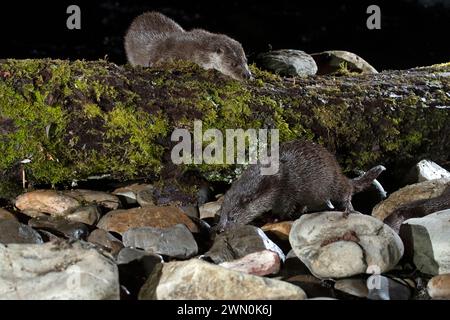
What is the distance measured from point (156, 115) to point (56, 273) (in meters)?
1.66

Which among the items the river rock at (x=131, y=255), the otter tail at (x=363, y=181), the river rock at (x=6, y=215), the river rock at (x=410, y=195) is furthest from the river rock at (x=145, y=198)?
the river rock at (x=410, y=195)

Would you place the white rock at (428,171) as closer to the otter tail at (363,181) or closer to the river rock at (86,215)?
the otter tail at (363,181)

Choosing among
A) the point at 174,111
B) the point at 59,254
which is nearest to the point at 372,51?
the point at 174,111

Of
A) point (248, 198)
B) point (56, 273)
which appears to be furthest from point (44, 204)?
point (56, 273)

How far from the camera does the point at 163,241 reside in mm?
3645

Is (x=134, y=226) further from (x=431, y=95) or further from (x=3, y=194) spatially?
(x=431, y=95)

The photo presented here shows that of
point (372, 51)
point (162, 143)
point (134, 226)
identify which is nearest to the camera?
point (134, 226)

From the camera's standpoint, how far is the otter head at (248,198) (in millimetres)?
3998

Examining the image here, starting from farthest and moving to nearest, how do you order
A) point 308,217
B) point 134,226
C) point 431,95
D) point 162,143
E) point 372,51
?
point 372,51 < point 431,95 < point 162,143 < point 134,226 < point 308,217

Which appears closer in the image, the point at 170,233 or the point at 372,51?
the point at 170,233

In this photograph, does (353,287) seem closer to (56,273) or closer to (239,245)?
(239,245)

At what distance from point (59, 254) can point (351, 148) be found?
97.5 inches

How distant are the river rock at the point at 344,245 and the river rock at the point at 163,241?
0.60 m

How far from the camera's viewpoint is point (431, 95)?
16.4 ft
